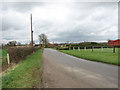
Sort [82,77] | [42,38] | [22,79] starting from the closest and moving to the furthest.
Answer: [22,79] → [82,77] → [42,38]

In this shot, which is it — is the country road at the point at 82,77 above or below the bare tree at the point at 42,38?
below

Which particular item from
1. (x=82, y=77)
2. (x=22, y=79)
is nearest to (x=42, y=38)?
(x=22, y=79)

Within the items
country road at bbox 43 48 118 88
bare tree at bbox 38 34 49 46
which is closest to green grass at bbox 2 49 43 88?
country road at bbox 43 48 118 88

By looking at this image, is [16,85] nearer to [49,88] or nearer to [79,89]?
[49,88]

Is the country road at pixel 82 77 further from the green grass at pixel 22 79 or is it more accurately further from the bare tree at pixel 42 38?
the bare tree at pixel 42 38

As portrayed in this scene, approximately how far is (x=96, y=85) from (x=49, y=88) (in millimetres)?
1787

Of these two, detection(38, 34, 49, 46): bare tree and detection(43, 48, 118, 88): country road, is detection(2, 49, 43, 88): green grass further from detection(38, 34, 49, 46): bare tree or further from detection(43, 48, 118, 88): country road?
detection(38, 34, 49, 46): bare tree

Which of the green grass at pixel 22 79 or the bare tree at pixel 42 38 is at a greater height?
the bare tree at pixel 42 38

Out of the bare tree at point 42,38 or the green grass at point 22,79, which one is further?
the bare tree at point 42,38

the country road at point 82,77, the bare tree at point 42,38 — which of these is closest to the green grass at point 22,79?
the country road at point 82,77

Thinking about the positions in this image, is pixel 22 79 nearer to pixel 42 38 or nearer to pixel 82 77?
pixel 82 77

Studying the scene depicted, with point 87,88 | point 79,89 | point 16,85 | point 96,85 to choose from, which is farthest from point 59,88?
point 16,85

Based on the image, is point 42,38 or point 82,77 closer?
point 82,77

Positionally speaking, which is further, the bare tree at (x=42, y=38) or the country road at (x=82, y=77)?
the bare tree at (x=42, y=38)
